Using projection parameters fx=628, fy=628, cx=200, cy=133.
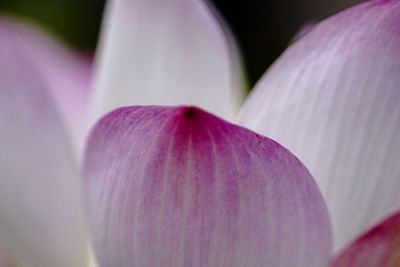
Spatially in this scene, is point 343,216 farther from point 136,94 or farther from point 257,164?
point 136,94

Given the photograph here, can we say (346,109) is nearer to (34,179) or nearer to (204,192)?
(204,192)

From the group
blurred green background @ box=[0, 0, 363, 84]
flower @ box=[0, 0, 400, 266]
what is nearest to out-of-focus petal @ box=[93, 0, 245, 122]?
flower @ box=[0, 0, 400, 266]

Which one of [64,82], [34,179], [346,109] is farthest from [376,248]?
[64,82]

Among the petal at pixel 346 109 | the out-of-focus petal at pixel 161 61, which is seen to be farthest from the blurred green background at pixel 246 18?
the petal at pixel 346 109

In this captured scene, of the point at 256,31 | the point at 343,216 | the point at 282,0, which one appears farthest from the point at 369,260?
the point at 282,0

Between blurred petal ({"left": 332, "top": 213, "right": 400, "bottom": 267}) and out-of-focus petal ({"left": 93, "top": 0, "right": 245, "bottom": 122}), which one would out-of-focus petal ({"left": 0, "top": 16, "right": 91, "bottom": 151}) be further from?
blurred petal ({"left": 332, "top": 213, "right": 400, "bottom": 267})

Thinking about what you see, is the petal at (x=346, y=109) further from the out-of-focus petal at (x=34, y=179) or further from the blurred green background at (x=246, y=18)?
the blurred green background at (x=246, y=18)
